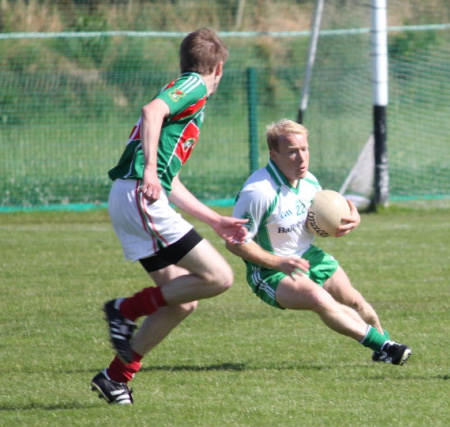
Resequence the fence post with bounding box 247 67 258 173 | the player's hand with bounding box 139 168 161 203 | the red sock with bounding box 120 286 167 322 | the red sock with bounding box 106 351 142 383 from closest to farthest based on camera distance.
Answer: the player's hand with bounding box 139 168 161 203, the red sock with bounding box 120 286 167 322, the red sock with bounding box 106 351 142 383, the fence post with bounding box 247 67 258 173

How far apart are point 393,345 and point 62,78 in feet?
36.0

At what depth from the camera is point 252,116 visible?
14.7 metres

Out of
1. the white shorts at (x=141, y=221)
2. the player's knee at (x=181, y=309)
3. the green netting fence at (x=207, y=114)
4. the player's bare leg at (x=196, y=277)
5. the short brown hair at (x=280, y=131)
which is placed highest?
the short brown hair at (x=280, y=131)

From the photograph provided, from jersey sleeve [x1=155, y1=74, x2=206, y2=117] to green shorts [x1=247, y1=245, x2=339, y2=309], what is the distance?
120 centimetres

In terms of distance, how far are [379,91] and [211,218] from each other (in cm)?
877

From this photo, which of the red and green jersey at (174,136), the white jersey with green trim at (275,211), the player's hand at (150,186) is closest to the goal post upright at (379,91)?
the white jersey with green trim at (275,211)

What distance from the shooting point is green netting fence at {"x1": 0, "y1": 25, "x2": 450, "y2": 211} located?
14211mm

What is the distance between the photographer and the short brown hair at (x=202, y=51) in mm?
4848

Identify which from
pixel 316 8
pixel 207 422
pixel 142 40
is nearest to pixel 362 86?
pixel 316 8

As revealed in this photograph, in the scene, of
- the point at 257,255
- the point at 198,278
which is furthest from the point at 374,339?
the point at 198,278

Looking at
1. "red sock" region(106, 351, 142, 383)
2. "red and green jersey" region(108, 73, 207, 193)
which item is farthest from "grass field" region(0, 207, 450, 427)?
"red and green jersey" region(108, 73, 207, 193)

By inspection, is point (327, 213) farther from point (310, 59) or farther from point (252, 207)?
point (310, 59)

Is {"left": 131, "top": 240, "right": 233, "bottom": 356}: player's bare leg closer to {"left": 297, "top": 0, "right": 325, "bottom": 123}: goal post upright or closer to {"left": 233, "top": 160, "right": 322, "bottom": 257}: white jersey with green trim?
{"left": 233, "top": 160, "right": 322, "bottom": 257}: white jersey with green trim

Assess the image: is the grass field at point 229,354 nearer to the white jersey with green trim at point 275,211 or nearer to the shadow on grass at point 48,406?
the shadow on grass at point 48,406
